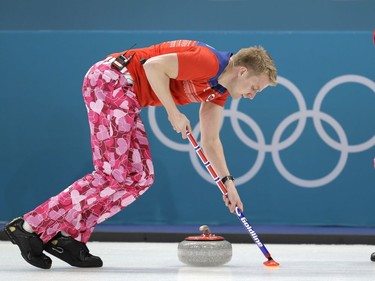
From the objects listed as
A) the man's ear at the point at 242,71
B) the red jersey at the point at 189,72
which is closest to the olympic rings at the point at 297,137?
the red jersey at the point at 189,72

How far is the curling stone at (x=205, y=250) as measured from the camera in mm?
3857

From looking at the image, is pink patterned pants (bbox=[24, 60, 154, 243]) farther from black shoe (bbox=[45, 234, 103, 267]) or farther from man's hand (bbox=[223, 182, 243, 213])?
man's hand (bbox=[223, 182, 243, 213])

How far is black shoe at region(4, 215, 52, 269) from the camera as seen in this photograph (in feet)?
12.3

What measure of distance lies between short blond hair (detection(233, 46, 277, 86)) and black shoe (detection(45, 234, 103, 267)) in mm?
1154

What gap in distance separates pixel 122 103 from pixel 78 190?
1.51ft

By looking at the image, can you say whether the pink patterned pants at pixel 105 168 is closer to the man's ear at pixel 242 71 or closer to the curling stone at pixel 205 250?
the curling stone at pixel 205 250

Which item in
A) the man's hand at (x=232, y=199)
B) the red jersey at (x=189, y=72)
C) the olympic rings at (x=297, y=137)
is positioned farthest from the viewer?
the olympic rings at (x=297, y=137)

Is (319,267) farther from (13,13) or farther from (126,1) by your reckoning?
(13,13)

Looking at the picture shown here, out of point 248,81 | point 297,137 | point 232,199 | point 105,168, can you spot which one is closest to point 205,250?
point 232,199

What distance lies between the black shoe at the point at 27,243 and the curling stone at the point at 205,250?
0.67 metres

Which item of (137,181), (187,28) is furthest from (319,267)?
(187,28)

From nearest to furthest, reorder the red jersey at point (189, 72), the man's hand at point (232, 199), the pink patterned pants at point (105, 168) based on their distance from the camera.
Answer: the red jersey at point (189, 72) < the pink patterned pants at point (105, 168) < the man's hand at point (232, 199)

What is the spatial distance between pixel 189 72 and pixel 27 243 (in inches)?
42.8

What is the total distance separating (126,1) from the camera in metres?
7.39
